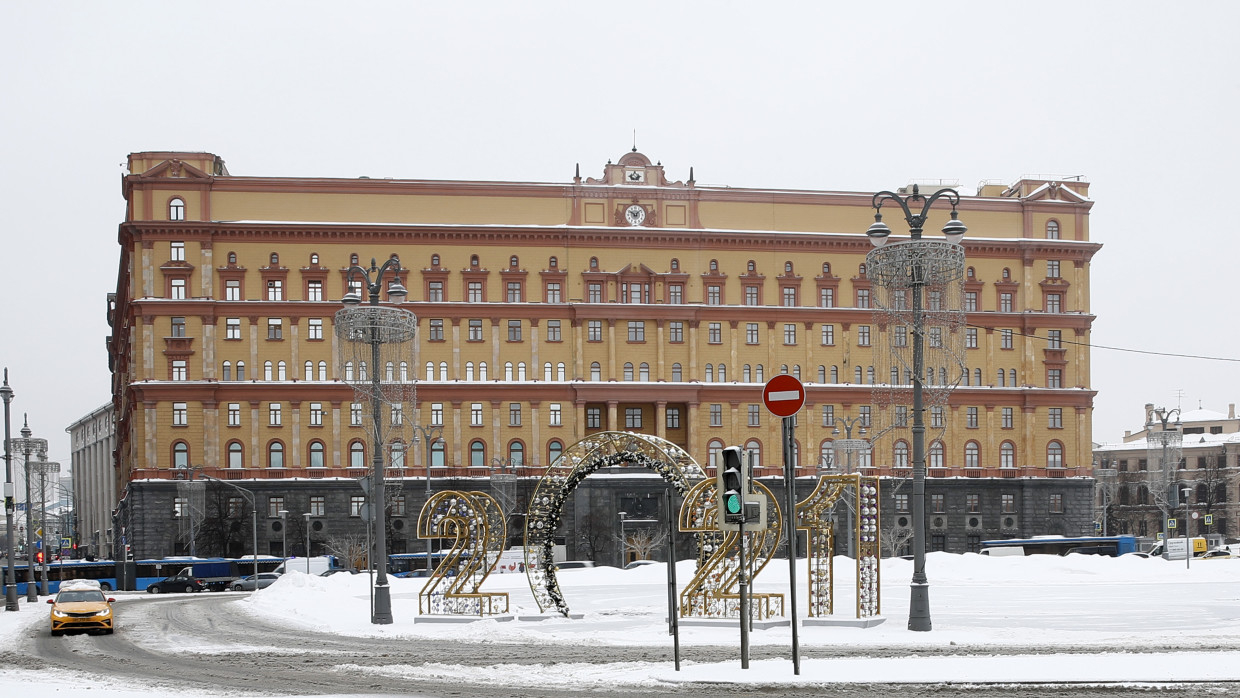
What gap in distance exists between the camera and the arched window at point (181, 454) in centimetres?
9469

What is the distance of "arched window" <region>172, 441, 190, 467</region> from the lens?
9469cm

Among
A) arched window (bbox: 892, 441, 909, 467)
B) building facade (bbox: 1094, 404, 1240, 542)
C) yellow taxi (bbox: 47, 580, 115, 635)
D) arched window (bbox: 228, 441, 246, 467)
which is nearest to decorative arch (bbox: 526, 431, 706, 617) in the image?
yellow taxi (bbox: 47, 580, 115, 635)

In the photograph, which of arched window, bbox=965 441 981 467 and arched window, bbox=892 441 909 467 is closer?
arched window, bbox=892 441 909 467

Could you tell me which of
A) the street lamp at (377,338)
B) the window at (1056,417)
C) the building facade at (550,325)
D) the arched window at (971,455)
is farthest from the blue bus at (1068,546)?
the street lamp at (377,338)

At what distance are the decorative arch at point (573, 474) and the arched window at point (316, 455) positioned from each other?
61963 mm

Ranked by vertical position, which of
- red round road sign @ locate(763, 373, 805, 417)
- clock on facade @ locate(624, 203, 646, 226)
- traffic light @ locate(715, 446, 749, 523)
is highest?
clock on facade @ locate(624, 203, 646, 226)

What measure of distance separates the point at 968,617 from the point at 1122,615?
4.30 m

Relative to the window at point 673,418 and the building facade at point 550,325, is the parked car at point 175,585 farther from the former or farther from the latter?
the window at point 673,418

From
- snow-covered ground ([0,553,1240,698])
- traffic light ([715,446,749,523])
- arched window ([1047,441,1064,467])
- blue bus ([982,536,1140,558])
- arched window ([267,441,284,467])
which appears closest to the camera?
traffic light ([715,446,749,523])

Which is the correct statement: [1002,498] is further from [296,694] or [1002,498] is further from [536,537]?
[296,694]

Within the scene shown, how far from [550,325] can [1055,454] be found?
4073 centimetres

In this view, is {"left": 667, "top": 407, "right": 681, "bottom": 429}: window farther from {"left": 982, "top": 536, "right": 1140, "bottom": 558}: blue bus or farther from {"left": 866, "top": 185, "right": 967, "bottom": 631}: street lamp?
{"left": 866, "top": 185, "right": 967, "bottom": 631}: street lamp

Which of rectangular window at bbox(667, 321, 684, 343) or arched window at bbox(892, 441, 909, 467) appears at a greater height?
rectangular window at bbox(667, 321, 684, 343)

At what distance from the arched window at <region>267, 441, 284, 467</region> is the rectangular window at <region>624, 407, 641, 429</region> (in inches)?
991
